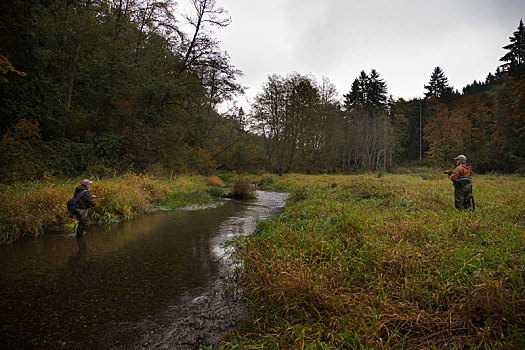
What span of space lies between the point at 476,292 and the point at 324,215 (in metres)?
3.65

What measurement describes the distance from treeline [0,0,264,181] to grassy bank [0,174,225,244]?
11.1ft

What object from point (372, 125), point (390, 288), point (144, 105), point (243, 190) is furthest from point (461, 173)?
point (372, 125)

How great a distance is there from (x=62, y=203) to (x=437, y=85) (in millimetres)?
56999

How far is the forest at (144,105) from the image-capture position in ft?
44.2

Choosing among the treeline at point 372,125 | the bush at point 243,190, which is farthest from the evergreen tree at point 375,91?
the bush at point 243,190

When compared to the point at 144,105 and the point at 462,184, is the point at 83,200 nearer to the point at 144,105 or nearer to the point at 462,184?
the point at 462,184

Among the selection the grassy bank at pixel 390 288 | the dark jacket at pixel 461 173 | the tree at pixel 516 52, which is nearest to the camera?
the grassy bank at pixel 390 288

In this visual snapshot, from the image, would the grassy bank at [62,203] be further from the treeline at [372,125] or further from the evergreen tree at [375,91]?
the evergreen tree at [375,91]

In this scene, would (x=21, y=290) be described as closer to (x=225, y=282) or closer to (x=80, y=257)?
(x=80, y=257)

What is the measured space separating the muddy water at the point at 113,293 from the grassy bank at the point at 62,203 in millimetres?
609

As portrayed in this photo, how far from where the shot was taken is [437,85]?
45.5 meters

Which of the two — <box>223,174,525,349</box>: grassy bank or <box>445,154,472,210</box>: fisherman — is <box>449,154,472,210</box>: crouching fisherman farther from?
<box>223,174,525,349</box>: grassy bank

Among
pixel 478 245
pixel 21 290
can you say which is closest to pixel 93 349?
pixel 21 290

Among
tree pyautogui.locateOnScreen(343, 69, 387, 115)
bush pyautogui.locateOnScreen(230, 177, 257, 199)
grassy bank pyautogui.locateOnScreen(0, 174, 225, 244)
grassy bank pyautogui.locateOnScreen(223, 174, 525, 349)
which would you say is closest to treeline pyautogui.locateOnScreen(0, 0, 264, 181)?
grassy bank pyautogui.locateOnScreen(0, 174, 225, 244)
